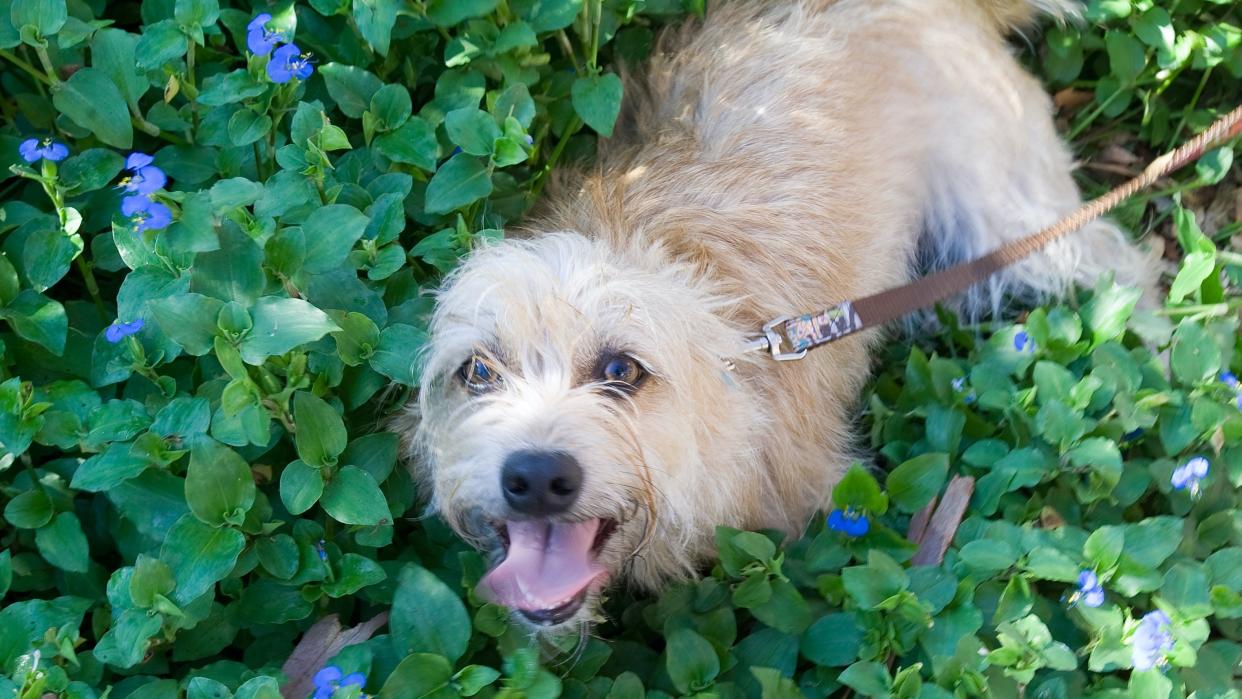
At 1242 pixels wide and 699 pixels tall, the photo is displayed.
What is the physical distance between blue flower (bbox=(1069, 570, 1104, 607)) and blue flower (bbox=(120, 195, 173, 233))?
97.1 inches

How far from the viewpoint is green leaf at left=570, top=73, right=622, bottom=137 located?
338 cm

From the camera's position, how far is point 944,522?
3.15m

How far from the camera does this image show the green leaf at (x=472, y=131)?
3.12 m

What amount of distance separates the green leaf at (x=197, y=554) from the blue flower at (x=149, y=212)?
0.73 meters

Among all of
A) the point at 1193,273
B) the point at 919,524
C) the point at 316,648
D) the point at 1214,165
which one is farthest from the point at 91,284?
the point at 1214,165

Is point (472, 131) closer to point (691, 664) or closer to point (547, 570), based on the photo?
point (547, 570)

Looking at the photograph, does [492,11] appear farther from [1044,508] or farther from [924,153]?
[1044,508]

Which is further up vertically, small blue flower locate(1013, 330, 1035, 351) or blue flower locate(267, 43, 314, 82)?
blue flower locate(267, 43, 314, 82)

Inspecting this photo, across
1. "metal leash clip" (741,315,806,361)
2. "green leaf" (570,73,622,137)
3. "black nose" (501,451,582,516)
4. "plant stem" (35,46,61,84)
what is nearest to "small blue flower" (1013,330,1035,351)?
"metal leash clip" (741,315,806,361)

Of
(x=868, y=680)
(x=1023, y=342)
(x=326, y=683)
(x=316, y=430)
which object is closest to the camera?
(x=326, y=683)

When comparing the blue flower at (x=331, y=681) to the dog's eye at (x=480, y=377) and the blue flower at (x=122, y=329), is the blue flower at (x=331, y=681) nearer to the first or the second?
the dog's eye at (x=480, y=377)

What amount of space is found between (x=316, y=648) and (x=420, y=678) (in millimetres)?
596

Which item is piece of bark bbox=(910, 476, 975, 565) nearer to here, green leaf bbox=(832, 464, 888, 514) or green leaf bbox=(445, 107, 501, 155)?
green leaf bbox=(832, 464, 888, 514)

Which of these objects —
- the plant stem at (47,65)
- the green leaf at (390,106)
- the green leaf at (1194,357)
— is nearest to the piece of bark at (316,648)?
the green leaf at (390,106)
